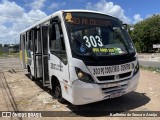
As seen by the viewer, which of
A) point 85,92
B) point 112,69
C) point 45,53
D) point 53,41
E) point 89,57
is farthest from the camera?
point 45,53

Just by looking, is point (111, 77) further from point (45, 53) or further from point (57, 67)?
point (45, 53)

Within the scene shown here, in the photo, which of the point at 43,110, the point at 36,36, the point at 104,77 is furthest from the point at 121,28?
the point at 36,36

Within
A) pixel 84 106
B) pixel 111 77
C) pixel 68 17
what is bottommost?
pixel 84 106

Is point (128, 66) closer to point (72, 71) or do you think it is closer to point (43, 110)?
point (72, 71)

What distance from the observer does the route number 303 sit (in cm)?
727

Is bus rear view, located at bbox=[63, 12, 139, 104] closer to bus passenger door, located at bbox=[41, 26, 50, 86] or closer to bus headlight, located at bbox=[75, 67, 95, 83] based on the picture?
bus headlight, located at bbox=[75, 67, 95, 83]

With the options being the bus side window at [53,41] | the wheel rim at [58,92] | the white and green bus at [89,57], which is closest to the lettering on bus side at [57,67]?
the white and green bus at [89,57]

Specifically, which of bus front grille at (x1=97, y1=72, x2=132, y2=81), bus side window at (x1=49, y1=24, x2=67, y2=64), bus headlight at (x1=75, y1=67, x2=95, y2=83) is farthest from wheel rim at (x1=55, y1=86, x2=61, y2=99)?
bus front grille at (x1=97, y1=72, x2=132, y2=81)

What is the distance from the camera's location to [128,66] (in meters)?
7.62

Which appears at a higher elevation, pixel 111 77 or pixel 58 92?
pixel 111 77

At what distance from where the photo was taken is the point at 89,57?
22.7 feet

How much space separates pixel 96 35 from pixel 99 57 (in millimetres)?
829

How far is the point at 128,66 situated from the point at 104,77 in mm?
951

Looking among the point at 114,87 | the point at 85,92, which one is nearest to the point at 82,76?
the point at 85,92
